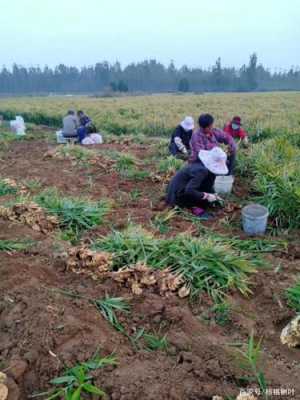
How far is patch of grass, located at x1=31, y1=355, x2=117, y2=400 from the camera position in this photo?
1788 mm

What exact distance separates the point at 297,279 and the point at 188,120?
4.61 m

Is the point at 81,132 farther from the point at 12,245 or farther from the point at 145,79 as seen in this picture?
the point at 145,79

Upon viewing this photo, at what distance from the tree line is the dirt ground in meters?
61.1

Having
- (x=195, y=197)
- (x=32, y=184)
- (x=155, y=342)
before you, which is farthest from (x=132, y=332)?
(x=32, y=184)

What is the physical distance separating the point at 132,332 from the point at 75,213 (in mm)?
2117

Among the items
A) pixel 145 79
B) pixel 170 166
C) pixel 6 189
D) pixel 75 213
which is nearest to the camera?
pixel 75 213

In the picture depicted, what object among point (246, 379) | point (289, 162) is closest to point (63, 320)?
point (246, 379)

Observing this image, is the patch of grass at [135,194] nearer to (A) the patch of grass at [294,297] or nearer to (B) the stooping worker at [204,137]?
(B) the stooping worker at [204,137]

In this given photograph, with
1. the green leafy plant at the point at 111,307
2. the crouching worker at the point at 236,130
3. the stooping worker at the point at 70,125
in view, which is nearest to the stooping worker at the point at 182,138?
the crouching worker at the point at 236,130

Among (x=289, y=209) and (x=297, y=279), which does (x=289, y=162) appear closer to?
(x=289, y=209)

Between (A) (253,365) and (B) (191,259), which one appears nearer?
(A) (253,365)

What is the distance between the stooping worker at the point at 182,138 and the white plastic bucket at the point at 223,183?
2.13 meters

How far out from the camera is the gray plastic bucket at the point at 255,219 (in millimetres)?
3920

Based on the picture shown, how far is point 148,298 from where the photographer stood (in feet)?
8.71
